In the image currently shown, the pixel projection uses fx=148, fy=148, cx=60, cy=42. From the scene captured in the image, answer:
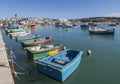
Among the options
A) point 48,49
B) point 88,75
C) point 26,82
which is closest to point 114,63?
point 88,75

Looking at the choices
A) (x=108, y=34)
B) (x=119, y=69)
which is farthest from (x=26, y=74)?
(x=108, y=34)

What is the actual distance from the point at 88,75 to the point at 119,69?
3.56 m

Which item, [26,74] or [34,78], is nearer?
[34,78]

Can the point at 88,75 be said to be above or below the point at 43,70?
below

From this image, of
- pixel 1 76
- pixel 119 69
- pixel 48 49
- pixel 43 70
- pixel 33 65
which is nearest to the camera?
pixel 1 76

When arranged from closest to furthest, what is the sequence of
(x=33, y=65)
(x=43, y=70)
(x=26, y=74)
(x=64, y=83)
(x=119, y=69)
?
(x=64, y=83), (x=43, y=70), (x=26, y=74), (x=119, y=69), (x=33, y=65)

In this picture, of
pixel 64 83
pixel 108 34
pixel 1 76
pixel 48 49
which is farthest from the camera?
pixel 108 34

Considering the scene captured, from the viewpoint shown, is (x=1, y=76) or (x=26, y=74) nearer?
(x=1, y=76)

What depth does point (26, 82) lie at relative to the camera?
11.0 meters

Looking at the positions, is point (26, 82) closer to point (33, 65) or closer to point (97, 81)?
point (33, 65)

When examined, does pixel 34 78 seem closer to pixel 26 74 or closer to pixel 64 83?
pixel 26 74

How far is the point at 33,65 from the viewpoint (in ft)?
48.9

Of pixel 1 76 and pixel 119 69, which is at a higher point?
pixel 1 76

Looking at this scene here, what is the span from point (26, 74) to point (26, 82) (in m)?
1.55
